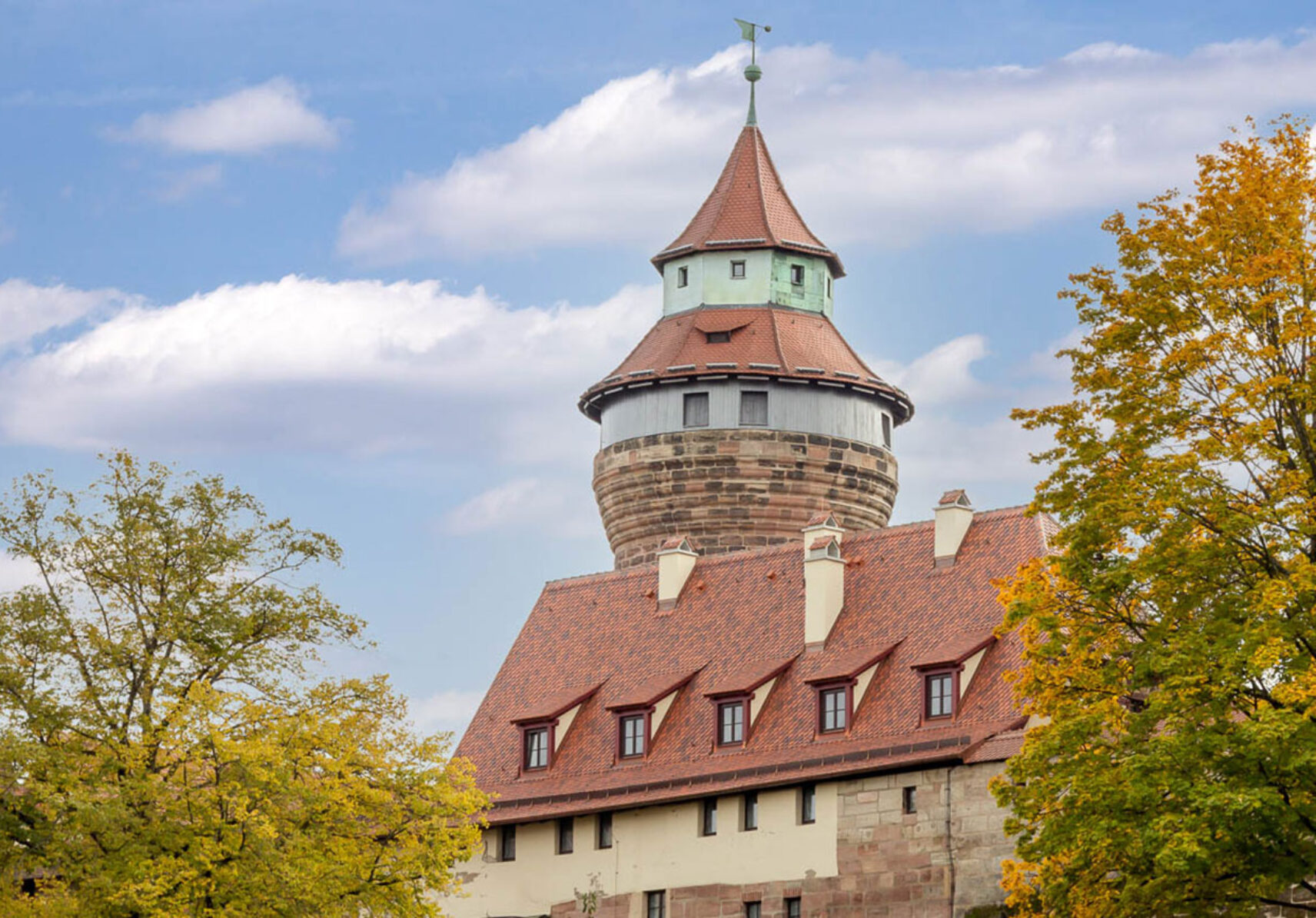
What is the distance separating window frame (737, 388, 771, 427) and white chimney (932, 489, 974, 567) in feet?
29.5

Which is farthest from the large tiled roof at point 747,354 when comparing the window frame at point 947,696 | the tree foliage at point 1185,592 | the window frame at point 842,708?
the tree foliage at point 1185,592

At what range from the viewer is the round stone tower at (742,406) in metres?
58.5

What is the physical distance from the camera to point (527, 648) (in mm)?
56094

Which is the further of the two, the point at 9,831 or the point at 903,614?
the point at 903,614

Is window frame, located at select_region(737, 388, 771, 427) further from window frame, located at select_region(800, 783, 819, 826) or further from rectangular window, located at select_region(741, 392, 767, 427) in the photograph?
window frame, located at select_region(800, 783, 819, 826)

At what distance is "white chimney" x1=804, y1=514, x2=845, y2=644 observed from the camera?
5038 centimetres

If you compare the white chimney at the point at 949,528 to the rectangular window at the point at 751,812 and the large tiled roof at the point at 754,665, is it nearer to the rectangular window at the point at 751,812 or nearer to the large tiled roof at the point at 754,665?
the large tiled roof at the point at 754,665

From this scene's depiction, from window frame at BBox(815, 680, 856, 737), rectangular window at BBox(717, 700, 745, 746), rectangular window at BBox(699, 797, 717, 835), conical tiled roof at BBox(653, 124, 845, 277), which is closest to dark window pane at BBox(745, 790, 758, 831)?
rectangular window at BBox(699, 797, 717, 835)

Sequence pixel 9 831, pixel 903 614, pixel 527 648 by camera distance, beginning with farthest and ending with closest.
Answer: pixel 527 648 → pixel 903 614 → pixel 9 831

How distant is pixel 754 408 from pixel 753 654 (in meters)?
9.36

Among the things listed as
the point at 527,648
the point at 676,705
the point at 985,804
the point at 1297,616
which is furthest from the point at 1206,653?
the point at 527,648

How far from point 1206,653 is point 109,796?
15.6m

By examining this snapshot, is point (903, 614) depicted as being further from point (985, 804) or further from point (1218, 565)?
point (1218, 565)

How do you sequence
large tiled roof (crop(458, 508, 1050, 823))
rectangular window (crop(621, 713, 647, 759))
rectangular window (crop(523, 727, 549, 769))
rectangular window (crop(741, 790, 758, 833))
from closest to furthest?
1. large tiled roof (crop(458, 508, 1050, 823))
2. rectangular window (crop(741, 790, 758, 833))
3. rectangular window (crop(621, 713, 647, 759))
4. rectangular window (crop(523, 727, 549, 769))
